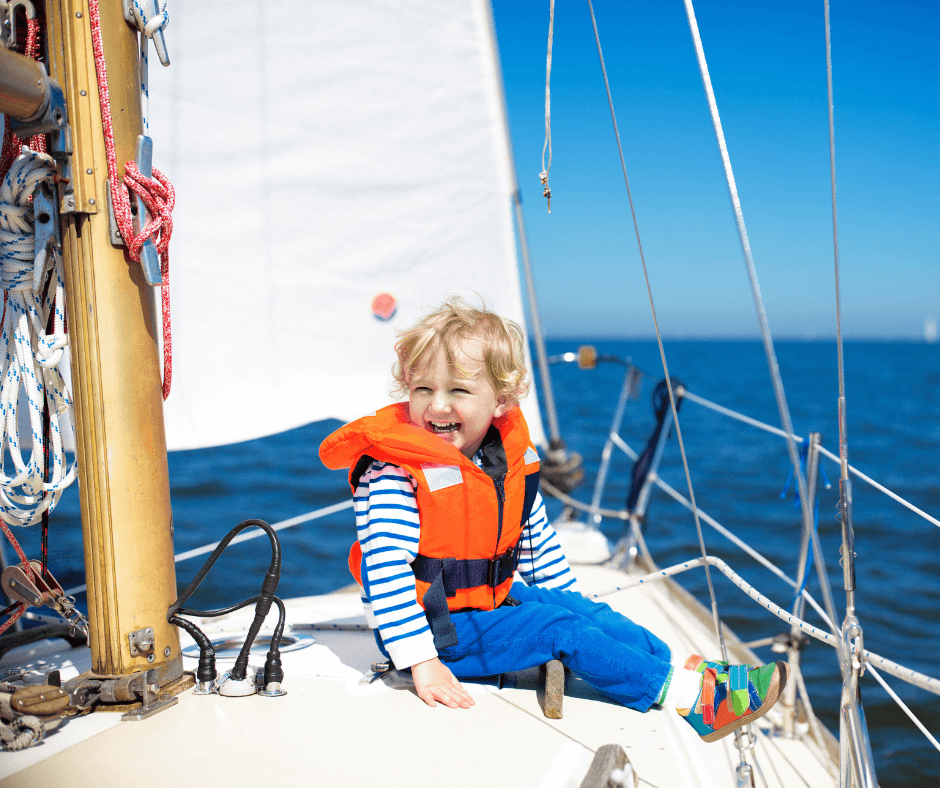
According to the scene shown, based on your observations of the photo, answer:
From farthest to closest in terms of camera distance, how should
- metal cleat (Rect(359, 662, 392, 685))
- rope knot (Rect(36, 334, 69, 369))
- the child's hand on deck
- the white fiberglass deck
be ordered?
metal cleat (Rect(359, 662, 392, 685))
the child's hand on deck
rope knot (Rect(36, 334, 69, 369))
the white fiberglass deck

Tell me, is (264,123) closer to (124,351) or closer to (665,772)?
(124,351)

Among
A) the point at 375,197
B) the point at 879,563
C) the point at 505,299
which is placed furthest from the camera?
the point at 879,563

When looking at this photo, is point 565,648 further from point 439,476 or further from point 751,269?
point 751,269

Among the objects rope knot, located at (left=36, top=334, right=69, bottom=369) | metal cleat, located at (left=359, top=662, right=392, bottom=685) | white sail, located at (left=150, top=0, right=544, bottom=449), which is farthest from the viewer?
white sail, located at (left=150, top=0, right=544, bottom=449)

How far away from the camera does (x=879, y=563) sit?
15.9 ft

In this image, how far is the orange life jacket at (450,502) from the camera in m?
1.36

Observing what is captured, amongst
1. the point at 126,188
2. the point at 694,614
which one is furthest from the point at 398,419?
the point at 694,614

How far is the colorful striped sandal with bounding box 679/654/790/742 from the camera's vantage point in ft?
3.91

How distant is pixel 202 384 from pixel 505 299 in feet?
3.18

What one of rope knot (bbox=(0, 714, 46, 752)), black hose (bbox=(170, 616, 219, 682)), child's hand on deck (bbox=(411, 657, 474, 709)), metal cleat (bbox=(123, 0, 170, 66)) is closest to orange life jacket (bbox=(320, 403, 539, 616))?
child's hand on deck (bbox=(411, 657, 474, 709))

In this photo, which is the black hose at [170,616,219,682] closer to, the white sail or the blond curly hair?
the blond curly hair

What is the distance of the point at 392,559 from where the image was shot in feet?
4.36

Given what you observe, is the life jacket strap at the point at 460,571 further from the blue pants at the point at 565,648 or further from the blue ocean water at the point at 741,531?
the blue ocean water at the point at 741,531

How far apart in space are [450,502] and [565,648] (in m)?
0.32
